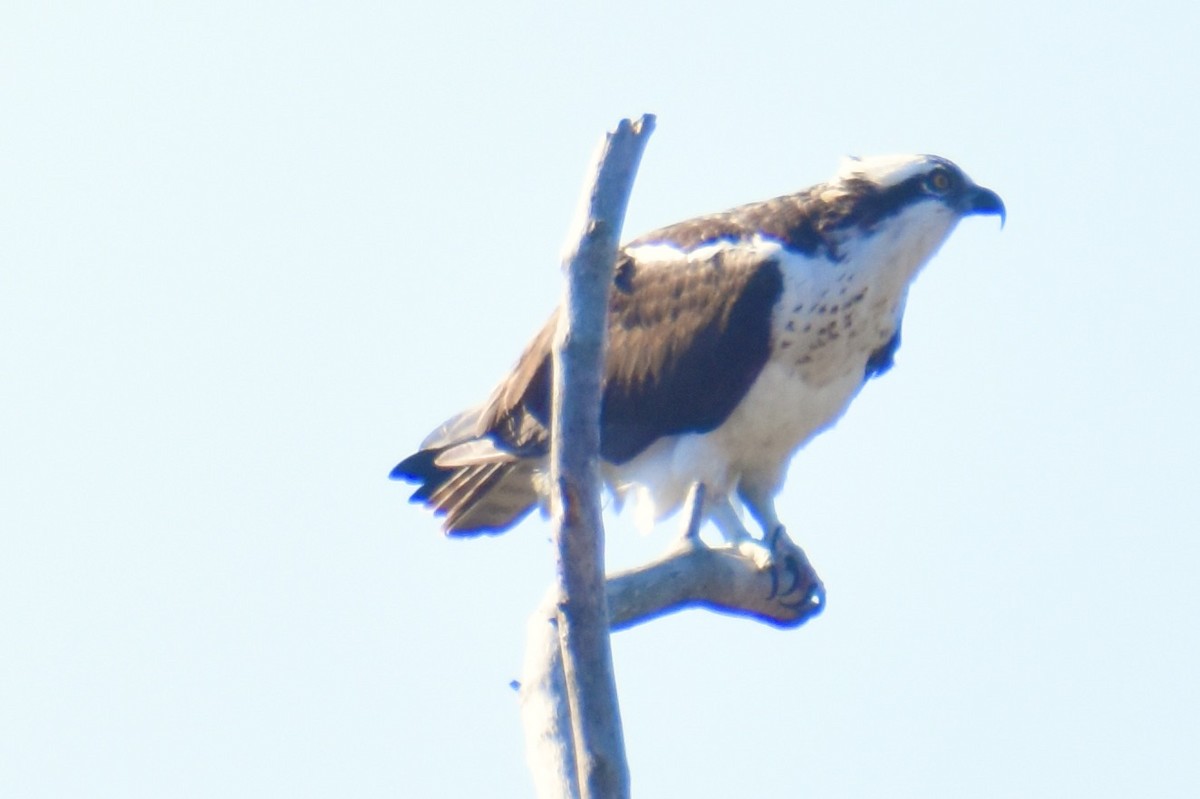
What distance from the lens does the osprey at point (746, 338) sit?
7.14 meters

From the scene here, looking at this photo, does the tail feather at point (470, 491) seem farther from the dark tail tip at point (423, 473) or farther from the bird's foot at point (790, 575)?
the bird's foot at point (790, 575)

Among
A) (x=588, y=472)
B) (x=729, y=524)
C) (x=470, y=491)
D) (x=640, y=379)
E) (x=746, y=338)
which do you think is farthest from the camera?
(x=470, y=491)

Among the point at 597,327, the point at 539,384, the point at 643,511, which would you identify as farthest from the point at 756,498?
the point at 597,327

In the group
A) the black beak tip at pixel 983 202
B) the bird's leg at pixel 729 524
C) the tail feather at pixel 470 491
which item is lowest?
the bird's leg at pixel 729 524

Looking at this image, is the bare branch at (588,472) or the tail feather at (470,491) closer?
the bare branch at (588,472)

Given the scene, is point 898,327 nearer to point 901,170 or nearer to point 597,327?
point 901,170

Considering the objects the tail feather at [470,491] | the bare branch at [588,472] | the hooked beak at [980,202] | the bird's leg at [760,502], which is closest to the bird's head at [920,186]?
the hooked beak at [980,202]

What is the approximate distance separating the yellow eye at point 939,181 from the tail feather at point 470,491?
192cm

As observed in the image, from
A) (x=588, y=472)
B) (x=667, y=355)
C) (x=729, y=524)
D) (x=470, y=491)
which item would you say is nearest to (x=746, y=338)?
(x=667, y=355)

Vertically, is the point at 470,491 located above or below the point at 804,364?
below

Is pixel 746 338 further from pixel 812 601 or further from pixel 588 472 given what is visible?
pixel 588 472

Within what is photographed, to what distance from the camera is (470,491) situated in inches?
311

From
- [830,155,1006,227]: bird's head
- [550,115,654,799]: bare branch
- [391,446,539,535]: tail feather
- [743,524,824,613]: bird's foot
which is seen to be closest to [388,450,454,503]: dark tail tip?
[391,446,539,535]: tail feather

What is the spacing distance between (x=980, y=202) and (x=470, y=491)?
7.62ft
